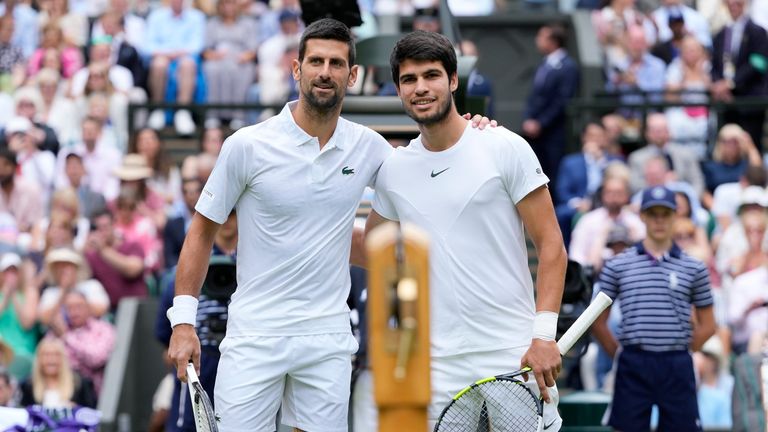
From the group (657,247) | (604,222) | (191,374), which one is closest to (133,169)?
(604,222)

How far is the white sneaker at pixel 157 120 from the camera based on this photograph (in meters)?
18.3

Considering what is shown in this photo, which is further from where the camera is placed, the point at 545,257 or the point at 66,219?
the point at 66,219

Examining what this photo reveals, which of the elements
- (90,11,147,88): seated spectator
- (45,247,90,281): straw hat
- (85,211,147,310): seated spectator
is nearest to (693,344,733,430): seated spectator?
(85,211,147,310): seated spectator

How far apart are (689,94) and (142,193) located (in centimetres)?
606

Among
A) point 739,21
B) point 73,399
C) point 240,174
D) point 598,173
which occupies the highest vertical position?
point 739,21

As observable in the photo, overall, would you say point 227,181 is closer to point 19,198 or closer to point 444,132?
point 444,132

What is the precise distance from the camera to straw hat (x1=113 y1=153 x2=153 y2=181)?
15.7 meters

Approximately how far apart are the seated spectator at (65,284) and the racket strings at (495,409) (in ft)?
23.3

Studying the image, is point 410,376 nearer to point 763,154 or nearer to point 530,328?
point 530,328

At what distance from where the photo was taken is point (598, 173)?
53.6 feet

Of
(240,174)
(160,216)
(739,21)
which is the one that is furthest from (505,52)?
(240,174)

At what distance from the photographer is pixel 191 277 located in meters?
7.59

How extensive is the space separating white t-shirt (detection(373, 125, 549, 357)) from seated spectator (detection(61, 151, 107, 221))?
29.2 feet

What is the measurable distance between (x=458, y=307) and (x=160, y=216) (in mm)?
8498
